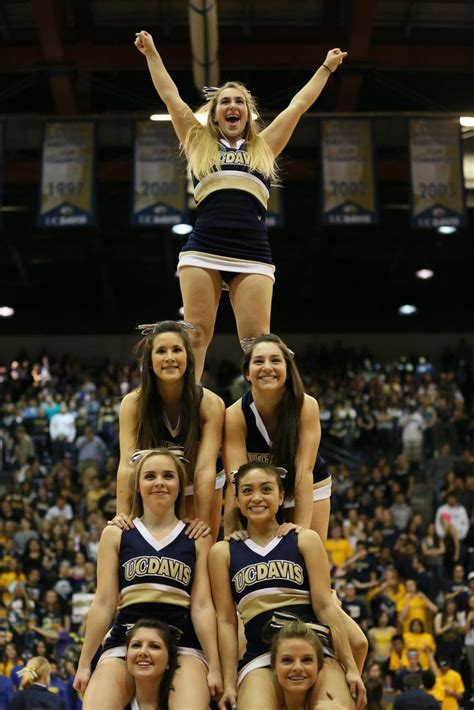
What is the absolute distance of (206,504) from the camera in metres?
4.94

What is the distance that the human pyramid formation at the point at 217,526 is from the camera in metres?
4.36

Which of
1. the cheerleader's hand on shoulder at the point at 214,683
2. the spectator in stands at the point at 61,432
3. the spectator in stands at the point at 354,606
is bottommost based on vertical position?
the cheerleader's hand on shoulder at the point at 214,683

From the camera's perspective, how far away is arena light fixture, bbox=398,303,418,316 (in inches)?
1056

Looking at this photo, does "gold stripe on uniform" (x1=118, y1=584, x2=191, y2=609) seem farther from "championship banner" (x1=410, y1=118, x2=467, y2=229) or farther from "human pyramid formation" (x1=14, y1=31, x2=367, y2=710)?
"championship banner" (x1=410, y1=118, x2=467, y2=229)

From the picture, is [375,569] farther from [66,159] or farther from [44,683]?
[66,159]

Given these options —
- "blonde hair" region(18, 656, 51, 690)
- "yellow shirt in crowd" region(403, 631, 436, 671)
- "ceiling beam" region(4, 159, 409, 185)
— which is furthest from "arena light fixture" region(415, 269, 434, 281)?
"blonde hair" region(18, 656, 51, 690)

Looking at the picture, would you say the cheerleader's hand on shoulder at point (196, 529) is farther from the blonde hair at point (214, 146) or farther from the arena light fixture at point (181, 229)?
the arena light fixture at point (181, 229)

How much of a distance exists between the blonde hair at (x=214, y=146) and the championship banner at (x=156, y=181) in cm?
995

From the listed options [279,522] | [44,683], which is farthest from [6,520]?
[279,522]

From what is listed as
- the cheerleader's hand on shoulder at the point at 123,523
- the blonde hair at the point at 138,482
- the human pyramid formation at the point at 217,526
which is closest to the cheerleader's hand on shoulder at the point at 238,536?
the human pyramid formation at the point at 217,526

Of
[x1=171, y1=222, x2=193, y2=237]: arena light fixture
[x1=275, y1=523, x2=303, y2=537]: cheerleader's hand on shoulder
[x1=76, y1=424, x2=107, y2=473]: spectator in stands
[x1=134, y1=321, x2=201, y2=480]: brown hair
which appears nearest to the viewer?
[x1=275, y1=523, x2=303, y2=537]: cheerleader's hand on shoulder

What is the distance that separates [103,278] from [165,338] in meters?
20.4

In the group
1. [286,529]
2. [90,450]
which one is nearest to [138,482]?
[286,529]

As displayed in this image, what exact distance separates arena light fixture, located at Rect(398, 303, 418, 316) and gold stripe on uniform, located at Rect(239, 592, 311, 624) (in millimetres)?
22617
